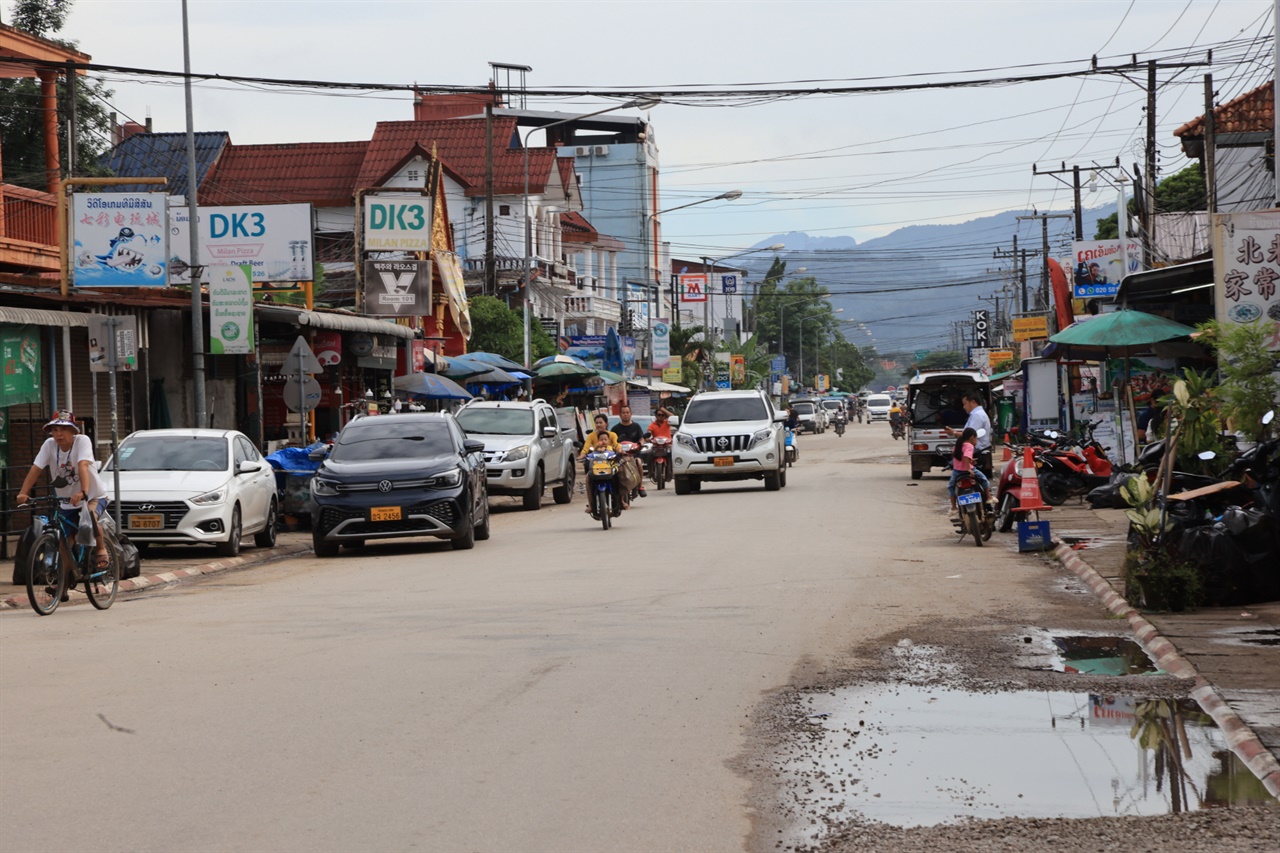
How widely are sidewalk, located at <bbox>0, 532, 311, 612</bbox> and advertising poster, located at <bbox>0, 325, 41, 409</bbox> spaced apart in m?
2.46

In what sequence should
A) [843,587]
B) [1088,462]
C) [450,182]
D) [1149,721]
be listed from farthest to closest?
[450,182] → [1088,462] → [843,587] → [1149,721]

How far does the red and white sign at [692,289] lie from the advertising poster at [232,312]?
74125 millimetres

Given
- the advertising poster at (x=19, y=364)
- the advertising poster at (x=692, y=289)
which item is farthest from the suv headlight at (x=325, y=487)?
the advertising poster at (x=692, y=289)

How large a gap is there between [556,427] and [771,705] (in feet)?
74.3

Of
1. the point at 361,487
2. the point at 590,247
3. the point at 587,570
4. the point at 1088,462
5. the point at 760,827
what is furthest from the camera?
the point at 590,247

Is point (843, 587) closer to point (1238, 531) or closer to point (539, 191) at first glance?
point (1238, 531)

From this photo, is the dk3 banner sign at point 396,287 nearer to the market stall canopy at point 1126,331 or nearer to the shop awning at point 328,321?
the shop awning at point 328,321

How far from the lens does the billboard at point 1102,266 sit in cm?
3500

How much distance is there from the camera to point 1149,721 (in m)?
8.31

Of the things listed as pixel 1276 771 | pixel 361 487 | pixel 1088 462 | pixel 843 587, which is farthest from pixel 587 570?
pixel 1088 462

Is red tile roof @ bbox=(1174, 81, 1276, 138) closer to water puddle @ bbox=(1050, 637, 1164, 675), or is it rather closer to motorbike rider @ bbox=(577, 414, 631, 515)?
motorbike rider @ bbox=(577, 414, 631, 515)

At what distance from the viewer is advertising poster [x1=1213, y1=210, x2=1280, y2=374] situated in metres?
16.9

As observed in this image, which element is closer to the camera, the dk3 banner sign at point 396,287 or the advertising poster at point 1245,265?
the advertising poster at point 1245,265

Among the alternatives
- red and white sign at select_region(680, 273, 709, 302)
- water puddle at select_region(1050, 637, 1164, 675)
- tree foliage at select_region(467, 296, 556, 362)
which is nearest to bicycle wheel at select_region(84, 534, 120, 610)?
water puddle at select_region(1050, 637, 1164, 675)
